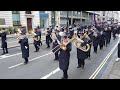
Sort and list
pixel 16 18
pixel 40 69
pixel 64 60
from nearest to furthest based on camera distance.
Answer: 1. pixel 64 60
2. pixel 40 69
3. pixel 16 18

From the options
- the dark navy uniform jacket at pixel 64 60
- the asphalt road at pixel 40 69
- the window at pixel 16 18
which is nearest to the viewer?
the dark navy uniform jacket at pixel 64 60

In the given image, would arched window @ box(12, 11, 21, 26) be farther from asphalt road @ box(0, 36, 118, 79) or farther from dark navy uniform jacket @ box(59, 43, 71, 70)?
dark navy uniform jacket @ box(59, 43, 71, 70)

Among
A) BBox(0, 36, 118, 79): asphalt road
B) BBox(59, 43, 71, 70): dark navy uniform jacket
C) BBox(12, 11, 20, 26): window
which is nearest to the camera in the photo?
BBox(59, 43, 71, 70): dark navy uniform jacket

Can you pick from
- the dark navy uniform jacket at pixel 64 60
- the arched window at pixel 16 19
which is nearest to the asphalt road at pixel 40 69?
the dark navy uniform jacket at pixel 64 60

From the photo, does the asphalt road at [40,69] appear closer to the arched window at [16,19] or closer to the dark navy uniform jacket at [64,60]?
the dark navy uniform jacket at [64,60]

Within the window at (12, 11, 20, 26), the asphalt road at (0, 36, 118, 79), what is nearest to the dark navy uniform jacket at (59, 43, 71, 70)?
the asphalt road at (0, 36, 118, 79)

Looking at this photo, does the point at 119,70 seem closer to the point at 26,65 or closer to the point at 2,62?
the point at 26,65

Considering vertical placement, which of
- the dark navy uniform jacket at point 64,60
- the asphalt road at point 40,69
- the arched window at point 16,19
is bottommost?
the asphalt road at point 40,69

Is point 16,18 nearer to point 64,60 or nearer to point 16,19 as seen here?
point 16,19

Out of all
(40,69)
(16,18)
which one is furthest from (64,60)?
(16,18)

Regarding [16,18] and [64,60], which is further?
[16,18]
